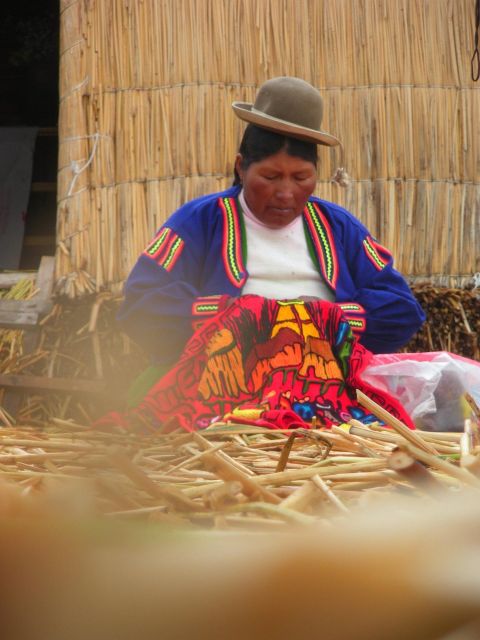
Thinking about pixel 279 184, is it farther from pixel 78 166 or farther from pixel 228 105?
pixel 78 166

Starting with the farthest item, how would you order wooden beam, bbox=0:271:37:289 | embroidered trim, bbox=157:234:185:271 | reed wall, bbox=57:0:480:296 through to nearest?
wooden beam, bbox=0:271:37:289 → reed wall, bbox=57:0:480:296 → embroidered trim, bbox=157:234:185:271

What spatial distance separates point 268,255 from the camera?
10.3 ft

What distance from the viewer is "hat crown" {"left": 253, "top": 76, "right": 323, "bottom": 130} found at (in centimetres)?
309

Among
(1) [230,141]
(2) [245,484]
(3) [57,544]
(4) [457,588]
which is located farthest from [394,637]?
A: (1) [230,141]

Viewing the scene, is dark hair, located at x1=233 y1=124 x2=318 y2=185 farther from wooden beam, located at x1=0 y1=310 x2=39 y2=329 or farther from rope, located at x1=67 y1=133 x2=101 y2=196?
wooden beam, located at x1=0 y1=310 x2=39 y2=329

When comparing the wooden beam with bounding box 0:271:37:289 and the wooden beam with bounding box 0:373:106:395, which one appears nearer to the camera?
the wooden beam with bounding box 0:373:106:395

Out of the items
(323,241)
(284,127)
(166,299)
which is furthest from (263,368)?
(284,127)

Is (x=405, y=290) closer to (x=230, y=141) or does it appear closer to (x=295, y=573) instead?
(x=230, y=141)

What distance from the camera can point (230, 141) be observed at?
423cm

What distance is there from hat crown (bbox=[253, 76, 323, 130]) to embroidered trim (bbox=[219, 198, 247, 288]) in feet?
1.02

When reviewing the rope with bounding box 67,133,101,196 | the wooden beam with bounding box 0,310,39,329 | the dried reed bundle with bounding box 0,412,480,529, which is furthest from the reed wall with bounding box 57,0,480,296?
the dried reed bundle with bounding box 0,412,480,529

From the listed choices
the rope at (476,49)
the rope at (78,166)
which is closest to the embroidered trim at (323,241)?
the rope at (78,166)

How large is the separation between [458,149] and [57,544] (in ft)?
13.7

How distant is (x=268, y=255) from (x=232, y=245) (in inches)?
4.4
